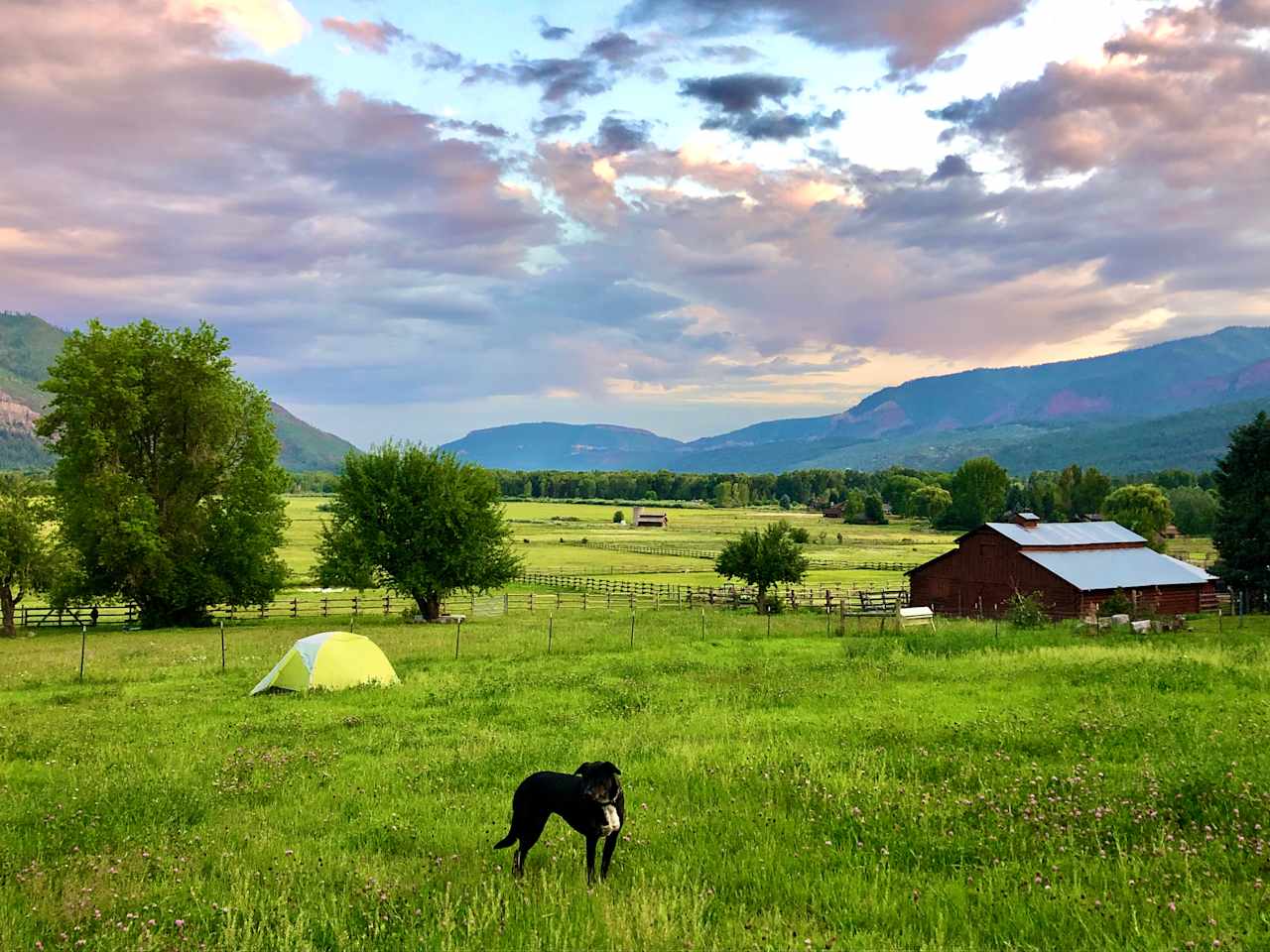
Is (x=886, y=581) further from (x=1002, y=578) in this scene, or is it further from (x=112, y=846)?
(x=112, y=846)

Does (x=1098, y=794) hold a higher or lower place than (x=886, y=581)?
higher

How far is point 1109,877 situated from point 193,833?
10.0 meters

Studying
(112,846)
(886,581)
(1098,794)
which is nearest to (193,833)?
(112,846)

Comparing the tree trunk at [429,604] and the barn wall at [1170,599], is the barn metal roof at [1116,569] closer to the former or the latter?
the barn wall at [1170,599]

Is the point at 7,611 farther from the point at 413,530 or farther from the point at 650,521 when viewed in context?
the point at 650,521

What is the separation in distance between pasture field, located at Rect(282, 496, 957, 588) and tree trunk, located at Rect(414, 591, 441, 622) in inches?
366

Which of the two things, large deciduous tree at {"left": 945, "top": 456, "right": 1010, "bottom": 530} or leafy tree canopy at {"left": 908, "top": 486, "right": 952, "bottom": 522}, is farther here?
leafy tree canopy at {"left": 908, "top": 486, "right": 952, "bottom": 522}

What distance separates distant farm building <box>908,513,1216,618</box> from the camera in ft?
164

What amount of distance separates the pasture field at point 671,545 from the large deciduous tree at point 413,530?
740 cm

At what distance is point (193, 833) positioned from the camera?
31.0 ft

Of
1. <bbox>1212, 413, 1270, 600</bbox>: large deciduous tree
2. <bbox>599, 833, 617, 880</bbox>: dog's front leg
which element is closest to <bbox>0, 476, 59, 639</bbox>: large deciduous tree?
<bbox>599, 833, 617, 880</bbox>: dog's front leg

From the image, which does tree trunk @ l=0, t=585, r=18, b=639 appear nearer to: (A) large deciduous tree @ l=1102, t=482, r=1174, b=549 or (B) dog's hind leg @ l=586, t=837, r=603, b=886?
(B) dog's hind leg @ l=586, t=837, r=603, b=886

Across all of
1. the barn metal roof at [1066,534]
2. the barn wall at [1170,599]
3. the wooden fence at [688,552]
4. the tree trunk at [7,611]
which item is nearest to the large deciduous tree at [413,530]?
the tree trunk at [7,611]

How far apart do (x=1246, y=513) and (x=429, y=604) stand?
5606 centimetres
